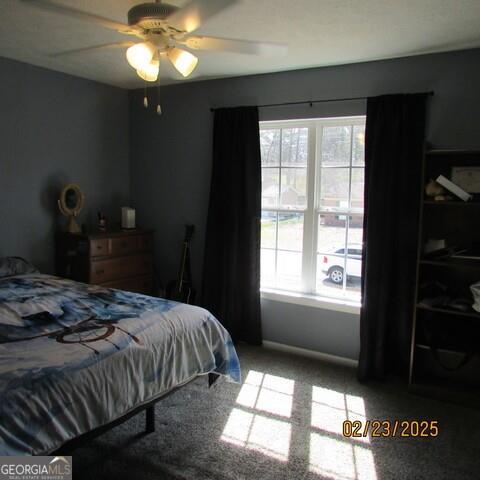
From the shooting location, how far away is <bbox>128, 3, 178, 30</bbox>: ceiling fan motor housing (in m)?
1.65

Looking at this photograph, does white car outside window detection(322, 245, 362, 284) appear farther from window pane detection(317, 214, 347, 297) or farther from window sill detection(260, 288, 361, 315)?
window sill detection(260, 288, 361, 315)

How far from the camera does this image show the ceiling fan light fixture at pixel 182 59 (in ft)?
6.43

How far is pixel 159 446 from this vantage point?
7.28 ft

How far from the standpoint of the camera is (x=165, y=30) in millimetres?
1788

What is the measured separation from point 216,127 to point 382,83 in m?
1.43

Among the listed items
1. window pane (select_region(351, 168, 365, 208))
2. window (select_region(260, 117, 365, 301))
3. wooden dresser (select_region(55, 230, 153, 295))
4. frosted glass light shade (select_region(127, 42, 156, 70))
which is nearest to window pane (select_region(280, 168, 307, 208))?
window (select_region(260, 117, 365, 301))

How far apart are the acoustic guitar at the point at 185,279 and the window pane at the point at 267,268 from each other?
0.71 metres

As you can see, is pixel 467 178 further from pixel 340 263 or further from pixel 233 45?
pixel 233 45

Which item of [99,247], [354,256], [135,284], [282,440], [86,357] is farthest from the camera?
[135,284]

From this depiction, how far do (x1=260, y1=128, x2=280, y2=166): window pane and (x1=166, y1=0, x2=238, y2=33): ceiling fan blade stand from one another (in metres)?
1.89

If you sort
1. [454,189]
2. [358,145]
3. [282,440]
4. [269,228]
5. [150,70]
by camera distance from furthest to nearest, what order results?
[269,228], [358,145], [454,189], [282,440], [150,70]

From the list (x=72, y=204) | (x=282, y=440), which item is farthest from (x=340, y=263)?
(x=72, y=204)

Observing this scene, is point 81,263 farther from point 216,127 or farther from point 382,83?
point 382,83

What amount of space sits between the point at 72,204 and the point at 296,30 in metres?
2.37
